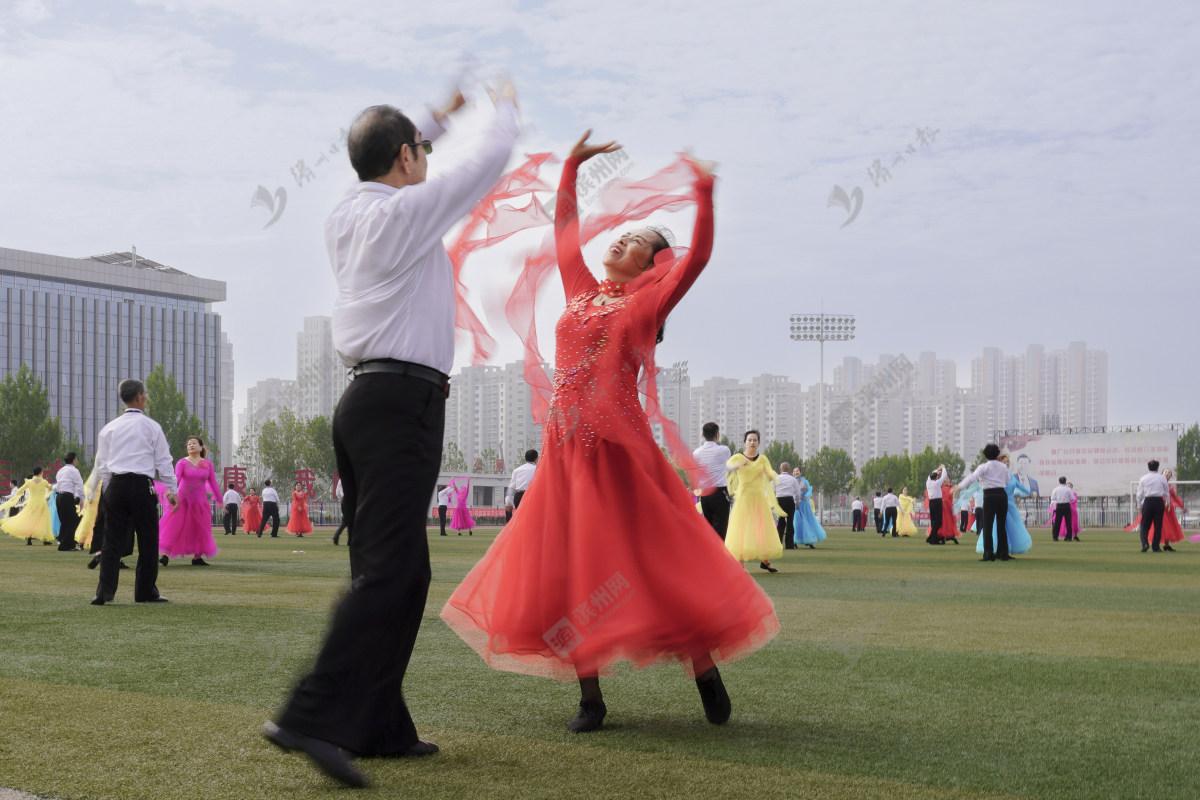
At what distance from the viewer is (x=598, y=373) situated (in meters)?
5.54

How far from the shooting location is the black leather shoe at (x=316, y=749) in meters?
3.93

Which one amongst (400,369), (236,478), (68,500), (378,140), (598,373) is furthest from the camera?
(236,478)

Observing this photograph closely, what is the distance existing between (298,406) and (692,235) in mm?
125217

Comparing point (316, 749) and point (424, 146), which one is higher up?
point (424, 146)

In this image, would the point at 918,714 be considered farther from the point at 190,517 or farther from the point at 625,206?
the point at 190,517

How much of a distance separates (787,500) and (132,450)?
1710 centimetres

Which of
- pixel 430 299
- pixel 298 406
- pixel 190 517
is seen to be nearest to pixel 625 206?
pixel 430 299

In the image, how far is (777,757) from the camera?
15.1 feet

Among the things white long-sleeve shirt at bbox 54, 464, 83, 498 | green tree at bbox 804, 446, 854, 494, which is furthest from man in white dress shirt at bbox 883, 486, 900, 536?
green tree at bbox 804, 446, 854, 494

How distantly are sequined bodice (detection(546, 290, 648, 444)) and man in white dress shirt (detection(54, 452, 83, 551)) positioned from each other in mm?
21050

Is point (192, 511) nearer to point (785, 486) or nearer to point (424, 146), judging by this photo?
point (785, 486)

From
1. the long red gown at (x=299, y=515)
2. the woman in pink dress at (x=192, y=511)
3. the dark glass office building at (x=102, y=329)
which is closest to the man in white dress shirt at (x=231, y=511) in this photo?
the long red gown at (x=299, y=515)

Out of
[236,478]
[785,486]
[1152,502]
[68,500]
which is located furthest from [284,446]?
[1152,502]

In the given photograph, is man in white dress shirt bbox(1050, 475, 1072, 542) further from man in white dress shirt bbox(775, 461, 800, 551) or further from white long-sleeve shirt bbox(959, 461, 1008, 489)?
white long-sleeve shirt bbox(959, 461, 1008, 489)
